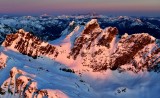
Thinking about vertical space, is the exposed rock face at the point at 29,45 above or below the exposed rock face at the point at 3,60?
above

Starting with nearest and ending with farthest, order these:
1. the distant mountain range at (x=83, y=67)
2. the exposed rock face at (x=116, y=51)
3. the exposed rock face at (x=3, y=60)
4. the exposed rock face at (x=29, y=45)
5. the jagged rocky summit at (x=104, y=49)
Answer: the distant mountain range at (x=83, y=67) → the exposed rock face at (x=3, y=60) → the exposed rock face at (x=116, y=51) → the jagged rocky summit at (x=104, y=49) → the exposed rock face at (x=29, y=45)

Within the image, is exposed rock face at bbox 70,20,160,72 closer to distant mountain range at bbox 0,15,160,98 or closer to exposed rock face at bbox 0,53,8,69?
distant mountain range at bbox 0,15,160,98

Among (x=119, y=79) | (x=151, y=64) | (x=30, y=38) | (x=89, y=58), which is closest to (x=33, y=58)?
(x=30, y=38)

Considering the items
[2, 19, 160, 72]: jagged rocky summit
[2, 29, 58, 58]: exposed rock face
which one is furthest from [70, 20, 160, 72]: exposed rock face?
[2, 29, 58, 58]: exposed rock face

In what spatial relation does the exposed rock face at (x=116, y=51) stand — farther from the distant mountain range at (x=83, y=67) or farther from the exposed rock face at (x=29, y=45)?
the exposed rock face at (x=29, y=45)

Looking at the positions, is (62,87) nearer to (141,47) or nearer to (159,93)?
(159,93)

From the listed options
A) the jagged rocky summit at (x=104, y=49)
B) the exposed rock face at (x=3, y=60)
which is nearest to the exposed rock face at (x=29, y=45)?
the jagged rocky summit at (x=104, y=49)

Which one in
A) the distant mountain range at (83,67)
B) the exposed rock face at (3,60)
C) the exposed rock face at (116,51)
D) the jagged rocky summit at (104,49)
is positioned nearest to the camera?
the distant mountain range at (83,67)

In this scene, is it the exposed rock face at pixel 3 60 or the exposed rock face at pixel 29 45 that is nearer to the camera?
the exposed rock face at pixel 3 60

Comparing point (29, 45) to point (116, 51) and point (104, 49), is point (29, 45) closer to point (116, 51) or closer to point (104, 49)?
point (104, 49)
